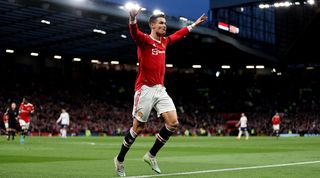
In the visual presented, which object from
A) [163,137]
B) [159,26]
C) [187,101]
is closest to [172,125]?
[163,137]

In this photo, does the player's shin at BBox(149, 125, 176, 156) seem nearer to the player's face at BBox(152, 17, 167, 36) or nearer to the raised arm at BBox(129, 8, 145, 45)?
the raised arm at BBox(129, 8, 145, 45)

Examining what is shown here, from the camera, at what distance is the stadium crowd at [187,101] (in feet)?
185

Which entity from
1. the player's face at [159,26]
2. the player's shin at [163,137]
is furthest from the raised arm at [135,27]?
the player's shin at [163,137]

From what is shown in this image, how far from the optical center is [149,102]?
31.1 feet

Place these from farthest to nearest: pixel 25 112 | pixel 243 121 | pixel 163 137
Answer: pixel 243 121, pixel 25 112, pixel 163 137

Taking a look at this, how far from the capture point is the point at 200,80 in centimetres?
7856

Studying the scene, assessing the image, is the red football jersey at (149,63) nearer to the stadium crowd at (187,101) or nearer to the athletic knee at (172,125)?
the athletic knee at (172,125)

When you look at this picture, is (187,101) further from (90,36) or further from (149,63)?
(149,63)

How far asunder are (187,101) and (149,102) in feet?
212

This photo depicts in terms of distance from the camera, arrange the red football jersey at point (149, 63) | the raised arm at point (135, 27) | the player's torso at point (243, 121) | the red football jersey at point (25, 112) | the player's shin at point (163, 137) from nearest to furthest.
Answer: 1. the raised arm at point (135, 27)
2. the red football jersey at point (149, 63)
3. the player's shin at point (163, 137)
4. the red football jersey at point (25, 112)
5. the player's torso at point (243, 121)

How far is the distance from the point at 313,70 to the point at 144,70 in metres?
70.8

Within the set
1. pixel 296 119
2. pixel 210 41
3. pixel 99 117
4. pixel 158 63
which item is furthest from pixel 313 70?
pixel 158 63

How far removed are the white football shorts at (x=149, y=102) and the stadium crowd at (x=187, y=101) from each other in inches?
1626

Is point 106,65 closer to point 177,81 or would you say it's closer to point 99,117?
point 177,81
